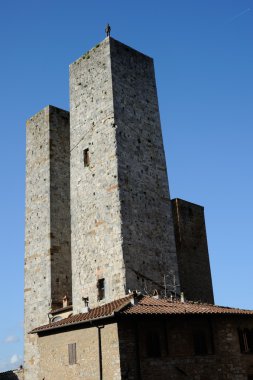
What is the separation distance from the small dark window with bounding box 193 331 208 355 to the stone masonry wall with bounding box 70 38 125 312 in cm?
340

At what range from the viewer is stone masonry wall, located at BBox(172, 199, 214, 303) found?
24.3 meters

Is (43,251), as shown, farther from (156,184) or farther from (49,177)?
(156,184)

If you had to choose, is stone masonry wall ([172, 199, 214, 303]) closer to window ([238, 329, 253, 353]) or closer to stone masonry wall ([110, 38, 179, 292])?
stone masonry wall ([110, 38, 179, 292])

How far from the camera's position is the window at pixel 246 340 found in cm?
1644

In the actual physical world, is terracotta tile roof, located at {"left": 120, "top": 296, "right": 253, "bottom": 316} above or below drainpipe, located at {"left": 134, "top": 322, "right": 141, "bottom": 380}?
above

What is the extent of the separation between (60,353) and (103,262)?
13.4 feet

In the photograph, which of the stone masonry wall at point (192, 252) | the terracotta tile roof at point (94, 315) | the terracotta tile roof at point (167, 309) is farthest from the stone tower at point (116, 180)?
the stone masonry wall at point (192, 252)

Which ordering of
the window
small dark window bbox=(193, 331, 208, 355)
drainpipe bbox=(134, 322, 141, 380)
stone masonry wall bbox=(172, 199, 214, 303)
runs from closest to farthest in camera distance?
1. drainpipe bbox=(134, 322, 141, 380)
2. small dark window bbox=(193, 331, 208, 355)
3. the window
4. stone masonry wall bbox=(172, 199, 214, 303)

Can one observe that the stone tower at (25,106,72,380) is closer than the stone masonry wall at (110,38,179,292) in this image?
No

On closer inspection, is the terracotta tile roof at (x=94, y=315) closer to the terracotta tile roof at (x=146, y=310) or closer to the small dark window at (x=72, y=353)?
the terracotta tile roof at (x=146, y=310)

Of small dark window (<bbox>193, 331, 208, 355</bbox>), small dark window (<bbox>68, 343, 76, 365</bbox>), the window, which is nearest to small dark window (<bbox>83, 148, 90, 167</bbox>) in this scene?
small dark window (<bbox>68, 343, 76, 365</bbox>)

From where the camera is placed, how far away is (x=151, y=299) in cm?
1633

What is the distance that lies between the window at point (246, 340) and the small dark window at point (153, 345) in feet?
11.1

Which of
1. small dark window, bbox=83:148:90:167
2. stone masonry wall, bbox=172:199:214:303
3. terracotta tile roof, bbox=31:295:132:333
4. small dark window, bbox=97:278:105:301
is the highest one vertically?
small dark window, bbox=83:148:90:167
